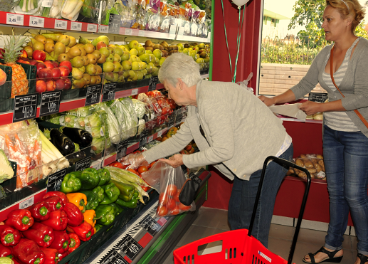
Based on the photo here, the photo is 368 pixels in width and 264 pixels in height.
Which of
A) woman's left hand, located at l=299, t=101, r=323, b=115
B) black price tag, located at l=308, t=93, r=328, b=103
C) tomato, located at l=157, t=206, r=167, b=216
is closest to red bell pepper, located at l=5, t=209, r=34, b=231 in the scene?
tomato, located at l=157, t=206, r=167, b=216

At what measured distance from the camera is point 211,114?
7.00 feet

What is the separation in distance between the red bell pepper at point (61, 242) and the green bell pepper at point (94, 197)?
435 millimetres

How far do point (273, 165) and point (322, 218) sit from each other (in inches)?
73.8

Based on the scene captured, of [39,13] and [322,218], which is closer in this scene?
[39,13]

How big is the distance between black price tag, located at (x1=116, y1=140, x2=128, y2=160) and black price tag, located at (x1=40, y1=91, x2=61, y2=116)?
0.86 meters

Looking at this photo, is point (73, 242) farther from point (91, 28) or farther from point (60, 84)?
point (91, 28)

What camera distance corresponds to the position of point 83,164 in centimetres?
231

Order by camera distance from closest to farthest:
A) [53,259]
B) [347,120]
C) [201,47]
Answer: [53,259]
[347,120]
[201,47]

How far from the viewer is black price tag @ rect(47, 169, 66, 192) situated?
2.05 metres

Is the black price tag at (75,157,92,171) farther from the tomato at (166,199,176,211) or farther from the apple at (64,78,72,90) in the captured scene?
the tomato at (166,199,176,211)

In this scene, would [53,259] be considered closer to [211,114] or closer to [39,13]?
[211,114]

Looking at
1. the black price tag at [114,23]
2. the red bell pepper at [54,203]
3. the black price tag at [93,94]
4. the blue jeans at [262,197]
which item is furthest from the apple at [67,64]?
the blue jeans at [262,197]

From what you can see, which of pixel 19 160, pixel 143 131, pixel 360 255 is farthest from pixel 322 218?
pixel 19 160

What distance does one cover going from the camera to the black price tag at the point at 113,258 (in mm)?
2268
